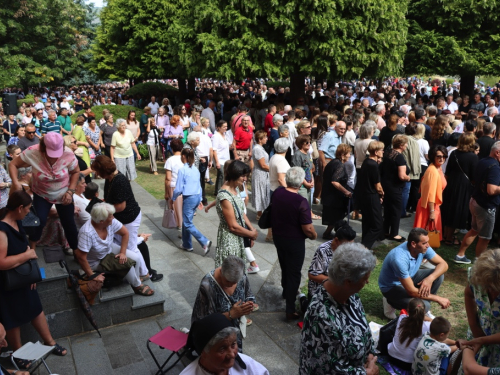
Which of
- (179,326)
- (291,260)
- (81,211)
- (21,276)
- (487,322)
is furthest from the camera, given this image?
(81,211)

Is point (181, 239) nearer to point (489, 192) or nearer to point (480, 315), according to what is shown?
point (489, 192)

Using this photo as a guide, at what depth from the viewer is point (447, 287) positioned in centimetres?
676

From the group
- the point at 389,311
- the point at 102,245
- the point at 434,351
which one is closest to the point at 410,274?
the point at 389,311

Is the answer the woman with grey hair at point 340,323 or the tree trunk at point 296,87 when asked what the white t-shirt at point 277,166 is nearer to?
the woman with grey hair at point 340,323

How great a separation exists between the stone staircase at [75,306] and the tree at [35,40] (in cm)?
2129

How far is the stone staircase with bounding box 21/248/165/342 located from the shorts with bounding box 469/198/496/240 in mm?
4722

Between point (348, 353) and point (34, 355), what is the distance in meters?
3.00

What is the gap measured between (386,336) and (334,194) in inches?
137

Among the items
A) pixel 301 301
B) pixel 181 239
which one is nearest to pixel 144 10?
pixel 181 239

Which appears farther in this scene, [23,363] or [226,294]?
[23,363]

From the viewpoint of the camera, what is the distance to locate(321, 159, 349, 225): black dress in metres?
8.02

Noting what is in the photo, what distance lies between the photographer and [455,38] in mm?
19219

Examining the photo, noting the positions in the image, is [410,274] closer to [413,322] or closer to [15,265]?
[413,322]

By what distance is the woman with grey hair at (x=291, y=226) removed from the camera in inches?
214
